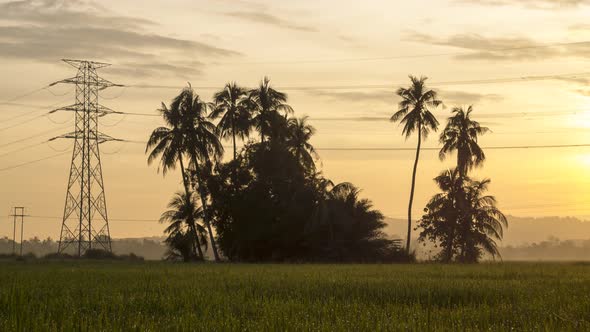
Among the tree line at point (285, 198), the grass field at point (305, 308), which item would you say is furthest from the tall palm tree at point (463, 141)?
the grass field at point (305, 308)

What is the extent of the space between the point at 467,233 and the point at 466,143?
8.10 meters

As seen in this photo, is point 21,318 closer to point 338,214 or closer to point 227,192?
point 338,214

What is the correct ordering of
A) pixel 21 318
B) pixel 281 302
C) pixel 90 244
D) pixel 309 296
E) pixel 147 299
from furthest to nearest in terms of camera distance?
1. pixel 90 244
2. pixel 309 296
3. pixel 147 299
4. pixel 281 302
5. pixel 21 318

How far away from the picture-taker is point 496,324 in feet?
48.3

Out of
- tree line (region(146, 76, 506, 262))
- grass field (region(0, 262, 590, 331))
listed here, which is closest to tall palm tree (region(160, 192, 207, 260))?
tree line (region(146, 76, 506, 262))

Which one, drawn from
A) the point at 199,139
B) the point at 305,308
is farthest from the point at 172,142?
the point at 305,308

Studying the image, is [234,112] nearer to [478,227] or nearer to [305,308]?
[478,227]

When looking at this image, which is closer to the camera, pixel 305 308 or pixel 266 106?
pixel 305 308

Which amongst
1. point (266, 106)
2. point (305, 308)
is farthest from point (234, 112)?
point (305, 308)

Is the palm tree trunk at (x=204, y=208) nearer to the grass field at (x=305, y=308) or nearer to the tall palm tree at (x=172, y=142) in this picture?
the tall palm tree at (x=172, y=142)

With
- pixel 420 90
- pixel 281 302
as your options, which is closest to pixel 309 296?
pixel 281 302

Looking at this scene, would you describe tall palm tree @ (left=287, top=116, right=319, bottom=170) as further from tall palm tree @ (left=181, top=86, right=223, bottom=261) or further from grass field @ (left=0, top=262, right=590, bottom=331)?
grass field @ (left=0, top=262, right=590, bottom=331)

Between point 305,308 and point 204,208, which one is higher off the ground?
point 204,208

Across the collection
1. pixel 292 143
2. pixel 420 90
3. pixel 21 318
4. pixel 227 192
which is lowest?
pixel 21 318
